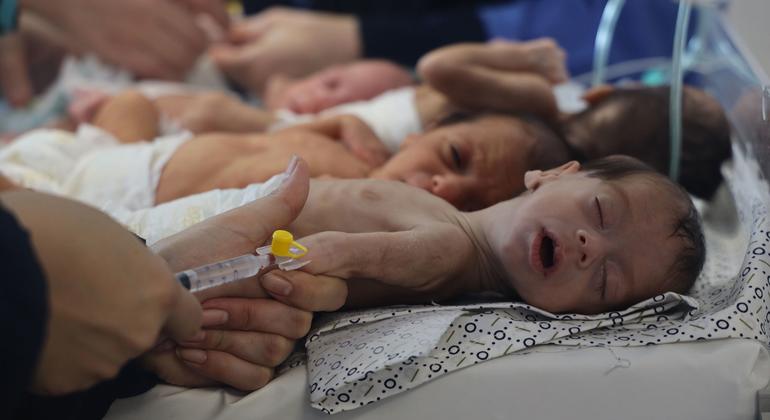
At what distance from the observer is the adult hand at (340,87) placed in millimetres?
1855

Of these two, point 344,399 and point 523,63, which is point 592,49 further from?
point 344,399

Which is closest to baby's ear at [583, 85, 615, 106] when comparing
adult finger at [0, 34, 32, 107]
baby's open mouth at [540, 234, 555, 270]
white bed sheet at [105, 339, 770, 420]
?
baby's open mouth at [540, 234, 555, 270]

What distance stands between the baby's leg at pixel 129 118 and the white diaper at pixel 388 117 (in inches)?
9.8

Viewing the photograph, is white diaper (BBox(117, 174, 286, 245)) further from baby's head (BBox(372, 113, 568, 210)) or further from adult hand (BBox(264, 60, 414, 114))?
adult hand (BBox(264, 60, 414, 114))

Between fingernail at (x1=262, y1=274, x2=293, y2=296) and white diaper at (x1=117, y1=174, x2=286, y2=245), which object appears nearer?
fingernail at (x1=262, y1=274, x2=293, y2=296)

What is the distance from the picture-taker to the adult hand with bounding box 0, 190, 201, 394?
67 cm

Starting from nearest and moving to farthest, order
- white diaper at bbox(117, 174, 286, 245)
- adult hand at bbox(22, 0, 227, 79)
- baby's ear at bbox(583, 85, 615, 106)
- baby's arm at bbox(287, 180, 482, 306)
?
1. baby's arm at bbox(287, 180, 482, 306)
2. white diaper at bbox(117, 174, 286, 245)
3. baby's ear at bbox(583, 85, 615, 106)
4. adult hand at bbox(22, 0, 227, 79)

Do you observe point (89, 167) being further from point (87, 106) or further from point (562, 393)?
point (562, 393)

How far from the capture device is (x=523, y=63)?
5.28 feet

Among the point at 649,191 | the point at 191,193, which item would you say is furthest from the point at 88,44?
the point at 649,191

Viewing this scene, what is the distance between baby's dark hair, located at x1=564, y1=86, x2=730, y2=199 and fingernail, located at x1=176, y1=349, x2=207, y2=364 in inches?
31.4

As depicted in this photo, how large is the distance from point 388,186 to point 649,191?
13.4 inches

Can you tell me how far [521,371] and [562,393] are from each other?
5 cm

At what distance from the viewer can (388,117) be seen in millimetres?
1635
